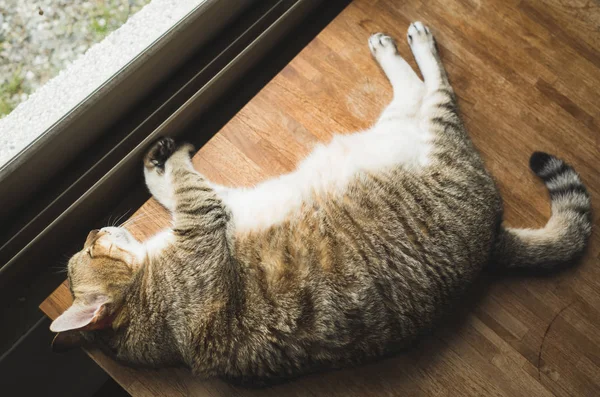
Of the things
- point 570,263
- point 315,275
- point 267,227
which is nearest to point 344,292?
point 315,275

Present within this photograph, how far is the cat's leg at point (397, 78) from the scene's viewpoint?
167 centimetres

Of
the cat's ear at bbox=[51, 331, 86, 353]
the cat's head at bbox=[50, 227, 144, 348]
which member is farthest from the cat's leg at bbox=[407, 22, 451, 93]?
the cat's ear at bbox=[51, 331, 86, 353]

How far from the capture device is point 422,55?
1.74 m

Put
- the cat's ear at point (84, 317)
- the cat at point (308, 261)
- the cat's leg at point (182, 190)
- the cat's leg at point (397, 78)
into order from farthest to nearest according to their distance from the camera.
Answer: the cat's leg at point (397, 78), the cat's leg at point (182, 190), the cat at point (308, 261), the cat's ear at point (84, 317)

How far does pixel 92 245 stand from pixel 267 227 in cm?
55

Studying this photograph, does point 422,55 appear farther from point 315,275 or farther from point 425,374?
point 425,374

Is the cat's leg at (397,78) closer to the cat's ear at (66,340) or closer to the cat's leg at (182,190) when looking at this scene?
the cat's leg at (182,190)

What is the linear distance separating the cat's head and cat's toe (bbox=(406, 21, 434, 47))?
4.22ft

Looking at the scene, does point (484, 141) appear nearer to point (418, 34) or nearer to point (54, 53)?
point (418, 34)

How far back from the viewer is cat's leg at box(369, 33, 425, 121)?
65.6 inches

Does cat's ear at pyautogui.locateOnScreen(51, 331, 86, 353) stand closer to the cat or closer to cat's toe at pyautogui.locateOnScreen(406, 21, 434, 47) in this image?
the cat

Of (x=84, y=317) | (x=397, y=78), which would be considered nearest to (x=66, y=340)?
(x=84, y=317)

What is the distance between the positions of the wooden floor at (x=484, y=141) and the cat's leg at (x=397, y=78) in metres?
0.04

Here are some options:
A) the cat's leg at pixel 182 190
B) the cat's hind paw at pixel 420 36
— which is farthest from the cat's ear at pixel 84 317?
the cat's hind paw at pixel 420 36
